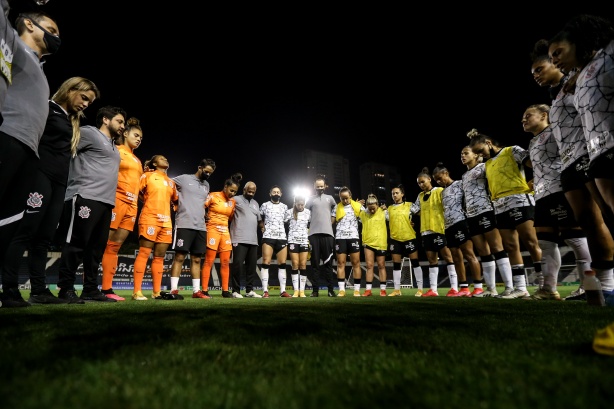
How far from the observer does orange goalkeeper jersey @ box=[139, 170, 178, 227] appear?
5371 mm

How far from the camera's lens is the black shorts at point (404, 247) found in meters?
7.87

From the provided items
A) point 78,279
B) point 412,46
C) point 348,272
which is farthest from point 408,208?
point 78,279

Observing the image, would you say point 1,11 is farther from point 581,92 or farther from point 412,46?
point 412,46

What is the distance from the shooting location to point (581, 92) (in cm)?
231

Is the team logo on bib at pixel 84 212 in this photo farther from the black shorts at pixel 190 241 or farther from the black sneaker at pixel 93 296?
the black shorts at pixel 190 241

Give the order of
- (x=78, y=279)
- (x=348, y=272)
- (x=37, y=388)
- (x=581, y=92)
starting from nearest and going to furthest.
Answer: (x=37, y=388), (x=581, y=92), (x=78, y=279), (x=348, y=272)

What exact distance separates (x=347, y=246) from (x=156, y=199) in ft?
15.2

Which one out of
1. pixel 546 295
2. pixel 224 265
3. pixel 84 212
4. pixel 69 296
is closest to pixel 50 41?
pixel 84 212

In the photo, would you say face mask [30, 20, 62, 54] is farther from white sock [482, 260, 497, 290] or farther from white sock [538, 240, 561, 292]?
white sock [482, 260, 497, 290]

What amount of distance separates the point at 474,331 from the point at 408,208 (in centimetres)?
691

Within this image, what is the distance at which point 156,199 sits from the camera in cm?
548

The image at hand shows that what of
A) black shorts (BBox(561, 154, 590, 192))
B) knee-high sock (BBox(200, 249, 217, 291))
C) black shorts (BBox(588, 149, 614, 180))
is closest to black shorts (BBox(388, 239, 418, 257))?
knee-high sock (BBox(200, 249, 217, 291))

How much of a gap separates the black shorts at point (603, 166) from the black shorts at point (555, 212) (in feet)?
6.29

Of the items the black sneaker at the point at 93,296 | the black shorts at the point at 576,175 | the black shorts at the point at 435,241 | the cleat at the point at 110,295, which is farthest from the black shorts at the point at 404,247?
the black sneaker at the point at 93,296
